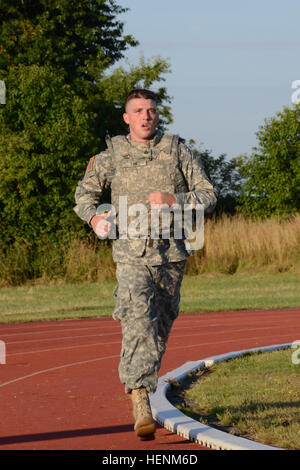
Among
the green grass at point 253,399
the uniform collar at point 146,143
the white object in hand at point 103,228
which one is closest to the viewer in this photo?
the white object in hand at point 103,228

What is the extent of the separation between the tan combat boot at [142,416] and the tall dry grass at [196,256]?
20.7 meters

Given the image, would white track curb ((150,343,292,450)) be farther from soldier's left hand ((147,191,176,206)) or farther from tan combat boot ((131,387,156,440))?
soldier's left hand ((147,191,176,206))

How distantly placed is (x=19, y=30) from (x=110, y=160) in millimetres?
34517

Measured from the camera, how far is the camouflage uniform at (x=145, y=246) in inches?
242

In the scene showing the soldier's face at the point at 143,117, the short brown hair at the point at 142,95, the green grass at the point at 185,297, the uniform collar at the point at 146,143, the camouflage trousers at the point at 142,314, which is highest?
the short brown hair at the point at 142,95

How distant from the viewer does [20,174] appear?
3006 cm

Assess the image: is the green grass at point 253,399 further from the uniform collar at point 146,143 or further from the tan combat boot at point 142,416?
the uniform collar at point 146,143

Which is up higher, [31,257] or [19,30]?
[19,30]

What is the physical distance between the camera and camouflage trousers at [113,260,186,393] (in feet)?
20.1

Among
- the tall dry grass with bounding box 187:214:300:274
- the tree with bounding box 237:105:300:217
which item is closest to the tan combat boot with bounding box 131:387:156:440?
the tall dry grass with bounding box 187:214:300:274

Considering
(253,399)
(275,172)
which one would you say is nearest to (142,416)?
(253,399)

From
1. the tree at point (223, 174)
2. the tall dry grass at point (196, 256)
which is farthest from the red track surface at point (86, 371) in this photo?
the tree at point (223, 174)

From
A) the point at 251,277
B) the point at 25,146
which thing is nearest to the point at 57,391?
the point at 251,277

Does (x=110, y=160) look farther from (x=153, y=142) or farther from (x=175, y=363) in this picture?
(x=175, y=363)
